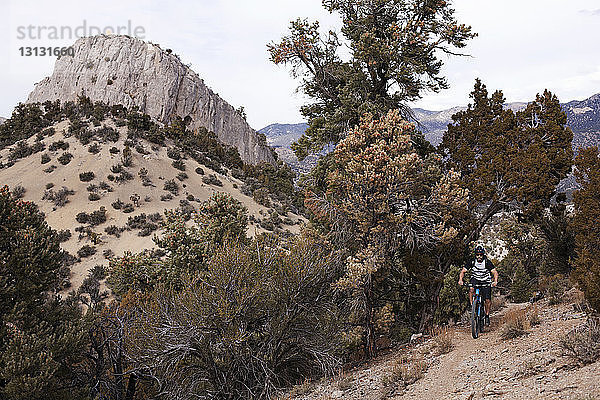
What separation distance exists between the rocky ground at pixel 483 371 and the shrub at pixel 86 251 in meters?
18.5

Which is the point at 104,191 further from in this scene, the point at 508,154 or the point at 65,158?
the point at 508,154

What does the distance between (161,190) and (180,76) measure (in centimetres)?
2235

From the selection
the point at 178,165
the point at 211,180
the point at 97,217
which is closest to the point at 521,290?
the point at 97,217

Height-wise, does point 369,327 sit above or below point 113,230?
below

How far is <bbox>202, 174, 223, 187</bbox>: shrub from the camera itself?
33719 millimetres

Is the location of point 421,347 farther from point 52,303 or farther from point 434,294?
point 52,303

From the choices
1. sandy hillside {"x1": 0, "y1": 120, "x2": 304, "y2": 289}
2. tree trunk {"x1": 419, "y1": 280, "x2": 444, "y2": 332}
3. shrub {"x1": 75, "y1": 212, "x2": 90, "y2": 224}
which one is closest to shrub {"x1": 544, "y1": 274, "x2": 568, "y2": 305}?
tree trunk {"x1": 419, "y1": 280, "x2": 444, "y2": 332}

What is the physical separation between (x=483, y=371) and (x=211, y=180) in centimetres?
3004

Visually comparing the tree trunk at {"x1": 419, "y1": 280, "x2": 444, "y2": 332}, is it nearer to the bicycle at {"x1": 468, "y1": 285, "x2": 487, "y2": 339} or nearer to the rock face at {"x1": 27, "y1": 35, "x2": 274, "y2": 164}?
the bicycle at {"x1": 468, "y1": 285, "x2": 487, "y2": 339}

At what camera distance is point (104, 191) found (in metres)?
28.3

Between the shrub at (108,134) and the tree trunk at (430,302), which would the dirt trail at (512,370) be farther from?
the shrub at (108,134)

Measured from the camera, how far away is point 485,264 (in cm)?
791

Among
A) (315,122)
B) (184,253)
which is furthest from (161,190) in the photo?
(315,122)

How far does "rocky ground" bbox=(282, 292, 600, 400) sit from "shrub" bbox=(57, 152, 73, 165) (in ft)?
95.0
